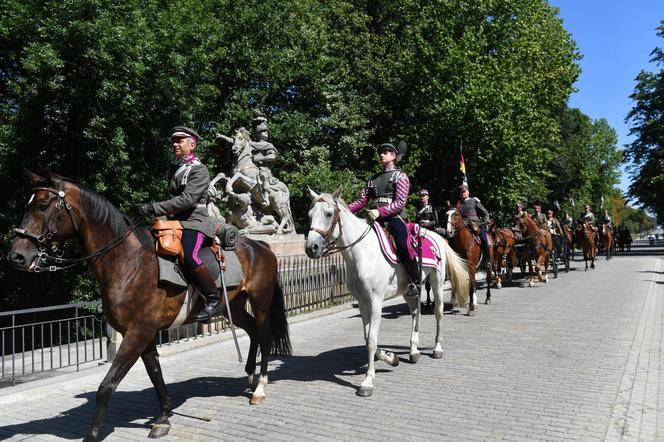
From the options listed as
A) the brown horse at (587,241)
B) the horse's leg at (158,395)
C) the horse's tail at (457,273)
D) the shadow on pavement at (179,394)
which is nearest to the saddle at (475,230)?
the horse's tail at (457,273)

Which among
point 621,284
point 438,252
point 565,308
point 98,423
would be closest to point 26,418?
point 98,423

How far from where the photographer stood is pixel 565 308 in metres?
12.5

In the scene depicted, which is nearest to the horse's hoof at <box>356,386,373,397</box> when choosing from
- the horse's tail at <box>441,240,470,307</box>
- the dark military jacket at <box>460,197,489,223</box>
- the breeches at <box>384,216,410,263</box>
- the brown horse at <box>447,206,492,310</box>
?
the breeches at <box>384,216,410,263</box>

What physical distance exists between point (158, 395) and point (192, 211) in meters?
1.85

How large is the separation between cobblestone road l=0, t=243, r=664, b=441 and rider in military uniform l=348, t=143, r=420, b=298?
151 centimetres

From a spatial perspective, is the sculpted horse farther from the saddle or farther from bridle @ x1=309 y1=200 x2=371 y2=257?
bridle @ x1=309 y1=200 x2=371 y2=257

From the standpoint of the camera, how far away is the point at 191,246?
5.23 metres

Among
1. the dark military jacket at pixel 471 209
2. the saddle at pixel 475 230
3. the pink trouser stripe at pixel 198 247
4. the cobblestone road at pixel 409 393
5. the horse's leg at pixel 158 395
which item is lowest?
the cobblestone road at pixel 409 393

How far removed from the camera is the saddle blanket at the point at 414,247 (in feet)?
22.3

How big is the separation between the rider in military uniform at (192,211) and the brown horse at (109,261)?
10.4 inches

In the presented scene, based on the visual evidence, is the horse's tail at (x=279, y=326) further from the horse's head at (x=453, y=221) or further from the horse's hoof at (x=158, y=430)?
the horse's head at (x=453, y=221)

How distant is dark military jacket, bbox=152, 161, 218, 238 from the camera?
5.12 m

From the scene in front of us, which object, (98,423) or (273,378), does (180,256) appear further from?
(273,378)

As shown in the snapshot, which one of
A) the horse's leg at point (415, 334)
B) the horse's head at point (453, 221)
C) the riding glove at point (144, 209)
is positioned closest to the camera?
the riding glove at point (144, 209)
